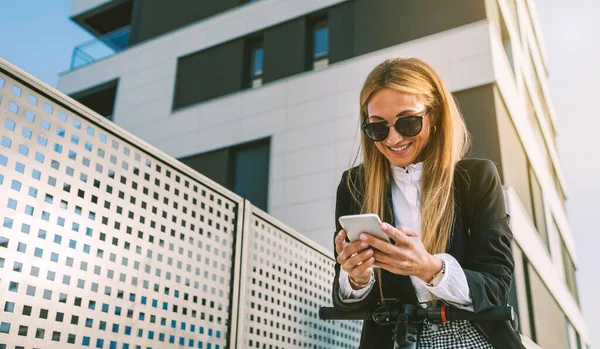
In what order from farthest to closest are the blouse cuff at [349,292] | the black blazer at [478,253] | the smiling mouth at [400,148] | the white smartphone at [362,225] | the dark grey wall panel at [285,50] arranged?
the dark grey wall panel at [285,50] < the smiling mouth at [400,148] < the blouse cuff at [349,292] < the black blazer at [478,253] < the white smartphone at [362,225]

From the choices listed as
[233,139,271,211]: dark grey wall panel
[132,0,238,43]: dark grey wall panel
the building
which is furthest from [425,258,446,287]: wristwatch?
[132,0,238,43]: dark grey wall panel

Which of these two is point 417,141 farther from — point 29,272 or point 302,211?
point 302,211

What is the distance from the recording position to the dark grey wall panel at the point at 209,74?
1408cm

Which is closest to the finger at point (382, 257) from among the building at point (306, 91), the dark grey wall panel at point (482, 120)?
the dark grey wall panel at point (482, 120)

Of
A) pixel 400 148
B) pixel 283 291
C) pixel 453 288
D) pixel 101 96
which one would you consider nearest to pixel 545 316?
pixel 283 291

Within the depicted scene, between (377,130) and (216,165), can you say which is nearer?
(377,130)

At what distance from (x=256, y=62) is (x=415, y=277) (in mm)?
13143

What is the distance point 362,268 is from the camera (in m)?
1.61

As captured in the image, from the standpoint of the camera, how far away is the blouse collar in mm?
2002

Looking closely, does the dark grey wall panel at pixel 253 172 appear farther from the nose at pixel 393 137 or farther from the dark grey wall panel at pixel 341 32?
the nose at pixel 393 137

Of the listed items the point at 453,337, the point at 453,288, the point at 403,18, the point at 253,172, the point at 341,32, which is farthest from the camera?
the point at 253,172

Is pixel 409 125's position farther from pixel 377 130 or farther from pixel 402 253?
pixel 402 253

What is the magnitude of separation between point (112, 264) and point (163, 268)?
0.43m

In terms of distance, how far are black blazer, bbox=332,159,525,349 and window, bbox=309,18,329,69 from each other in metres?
11.5
